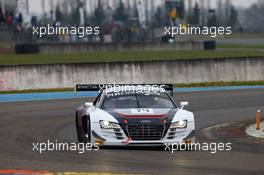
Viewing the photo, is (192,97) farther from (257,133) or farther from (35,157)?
(35,157)

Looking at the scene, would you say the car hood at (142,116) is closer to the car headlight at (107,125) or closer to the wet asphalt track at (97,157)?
the car headlight at (107,125)

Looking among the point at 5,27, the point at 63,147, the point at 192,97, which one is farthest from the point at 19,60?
the point at 63,147

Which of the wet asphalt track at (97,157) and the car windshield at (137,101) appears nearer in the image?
the wet asphalt track at (97,157)

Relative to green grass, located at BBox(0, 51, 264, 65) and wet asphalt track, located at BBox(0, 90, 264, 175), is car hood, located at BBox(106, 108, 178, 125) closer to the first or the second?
wet asphalt track, located at BBox(0, 90, 264, 175)

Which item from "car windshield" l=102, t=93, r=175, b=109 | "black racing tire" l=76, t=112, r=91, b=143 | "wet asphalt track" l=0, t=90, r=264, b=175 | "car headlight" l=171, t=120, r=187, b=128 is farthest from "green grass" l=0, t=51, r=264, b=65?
"car headlight" l=171, t=120, r=187, b=128

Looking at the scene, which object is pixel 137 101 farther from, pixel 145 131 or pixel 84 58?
pixel 84 58

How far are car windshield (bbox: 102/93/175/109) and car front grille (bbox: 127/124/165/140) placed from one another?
1097 millimetres

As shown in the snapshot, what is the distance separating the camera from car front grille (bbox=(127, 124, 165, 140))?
603 inches

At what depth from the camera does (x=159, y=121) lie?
50.5 feet

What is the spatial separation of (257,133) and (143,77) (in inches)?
697

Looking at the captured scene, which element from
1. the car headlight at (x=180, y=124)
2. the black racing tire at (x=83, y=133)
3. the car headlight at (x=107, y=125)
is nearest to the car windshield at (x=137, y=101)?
the black racing tire at (x=83, y=133)

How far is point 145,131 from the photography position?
15.4 m

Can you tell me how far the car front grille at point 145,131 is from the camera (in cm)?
1533

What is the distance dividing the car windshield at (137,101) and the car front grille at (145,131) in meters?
1.10
